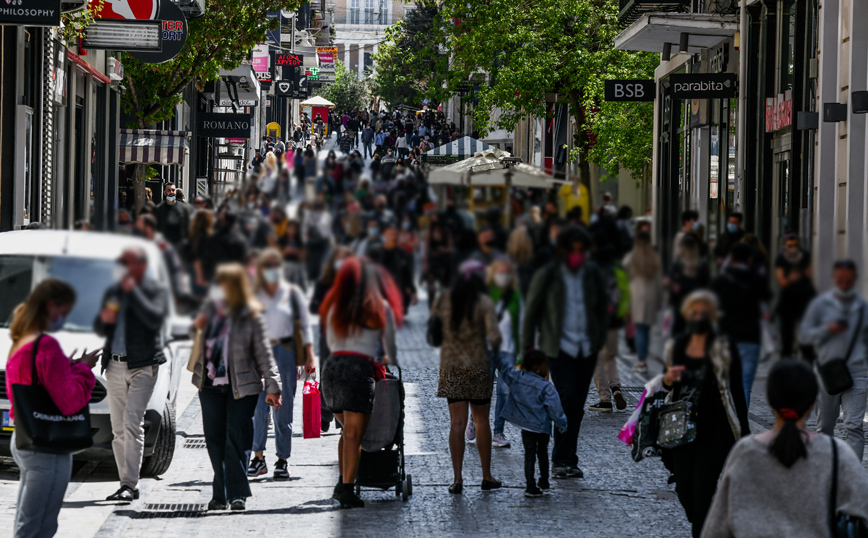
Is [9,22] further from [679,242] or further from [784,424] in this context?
[679,242]

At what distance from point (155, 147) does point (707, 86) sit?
38.7ft

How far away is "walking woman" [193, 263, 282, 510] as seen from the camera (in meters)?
2.78

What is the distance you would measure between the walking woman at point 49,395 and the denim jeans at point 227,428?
1263mm

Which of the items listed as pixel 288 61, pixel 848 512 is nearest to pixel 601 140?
pixel 848 512

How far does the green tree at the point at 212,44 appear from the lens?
22.4 metres

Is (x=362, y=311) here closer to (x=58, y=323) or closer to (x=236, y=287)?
(x=236, y=287)

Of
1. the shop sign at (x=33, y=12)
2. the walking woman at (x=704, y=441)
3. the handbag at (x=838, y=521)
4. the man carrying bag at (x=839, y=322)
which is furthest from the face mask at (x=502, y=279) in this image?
the shop sign at (x=33, y=12)

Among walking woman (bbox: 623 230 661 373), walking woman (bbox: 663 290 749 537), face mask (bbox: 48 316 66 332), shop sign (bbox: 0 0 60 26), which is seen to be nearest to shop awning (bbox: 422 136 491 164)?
shop sign (bbox: 0 0 60 26)

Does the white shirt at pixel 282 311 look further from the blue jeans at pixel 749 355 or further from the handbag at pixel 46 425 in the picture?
the handbag at pixel 46 425

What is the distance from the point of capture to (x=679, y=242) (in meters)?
2.97

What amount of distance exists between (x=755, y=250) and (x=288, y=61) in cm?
6689

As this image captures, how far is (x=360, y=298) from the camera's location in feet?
9.69

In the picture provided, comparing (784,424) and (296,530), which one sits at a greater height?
(784,424)

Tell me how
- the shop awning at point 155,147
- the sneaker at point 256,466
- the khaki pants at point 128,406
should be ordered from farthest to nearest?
1. the shop awning at point 155,147
2. the sneaker at point 256,466
3. the khaki pants at point 128,406
